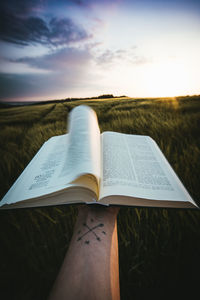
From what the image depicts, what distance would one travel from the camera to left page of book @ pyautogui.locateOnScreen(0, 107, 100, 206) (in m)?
0.51

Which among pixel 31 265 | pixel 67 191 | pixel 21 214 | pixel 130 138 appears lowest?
pixel 31 265

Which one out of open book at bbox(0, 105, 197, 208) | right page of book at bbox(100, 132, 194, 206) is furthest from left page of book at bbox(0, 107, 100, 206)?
right page of book at bbox(100, 132, 194, 206)

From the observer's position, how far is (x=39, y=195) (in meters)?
0.51

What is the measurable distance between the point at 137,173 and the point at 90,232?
32cm

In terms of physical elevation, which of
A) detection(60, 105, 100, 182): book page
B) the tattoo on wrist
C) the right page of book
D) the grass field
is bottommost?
the grass field

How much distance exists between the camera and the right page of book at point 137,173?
0.54m

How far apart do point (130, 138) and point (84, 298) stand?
0.84 m

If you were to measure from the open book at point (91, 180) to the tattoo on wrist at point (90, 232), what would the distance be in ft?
0.31

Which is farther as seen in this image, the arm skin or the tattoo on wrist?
the tattoo on wrist

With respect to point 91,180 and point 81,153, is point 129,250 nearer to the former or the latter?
point 91,180

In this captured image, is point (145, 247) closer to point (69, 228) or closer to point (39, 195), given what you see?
point (69, 228)

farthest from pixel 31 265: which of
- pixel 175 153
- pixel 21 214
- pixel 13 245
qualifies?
pixel 175 153

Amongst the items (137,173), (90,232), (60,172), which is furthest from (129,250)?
(60,172)

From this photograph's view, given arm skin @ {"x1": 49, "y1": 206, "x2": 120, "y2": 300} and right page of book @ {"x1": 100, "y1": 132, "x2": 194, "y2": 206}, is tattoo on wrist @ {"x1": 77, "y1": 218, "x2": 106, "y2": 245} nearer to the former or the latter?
arm skin @ {"x1": 49, "y1": 206, "x2": 120, "y2": 300}
